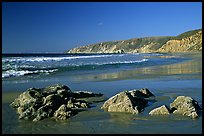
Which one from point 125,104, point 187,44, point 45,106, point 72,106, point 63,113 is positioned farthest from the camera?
point 187,44

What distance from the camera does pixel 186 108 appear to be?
23.5ft

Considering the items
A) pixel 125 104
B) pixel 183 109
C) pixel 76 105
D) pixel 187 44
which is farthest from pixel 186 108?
pixel 187 44

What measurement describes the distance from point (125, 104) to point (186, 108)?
60.9 inches

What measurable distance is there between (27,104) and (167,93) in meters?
5.21

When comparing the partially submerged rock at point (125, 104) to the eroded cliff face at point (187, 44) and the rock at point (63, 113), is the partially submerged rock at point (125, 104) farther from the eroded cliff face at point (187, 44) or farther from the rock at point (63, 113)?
the eroded cliff face at point (187, 44)

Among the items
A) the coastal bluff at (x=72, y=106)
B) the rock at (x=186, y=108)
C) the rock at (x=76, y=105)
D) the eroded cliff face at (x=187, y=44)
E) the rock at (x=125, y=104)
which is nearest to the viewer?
the rock at (x=186, y=108)

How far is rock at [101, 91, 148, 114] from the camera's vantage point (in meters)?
7.52

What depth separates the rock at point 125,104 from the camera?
296 inches

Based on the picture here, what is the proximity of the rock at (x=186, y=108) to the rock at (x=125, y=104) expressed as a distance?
91cm

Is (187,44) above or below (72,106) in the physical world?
above

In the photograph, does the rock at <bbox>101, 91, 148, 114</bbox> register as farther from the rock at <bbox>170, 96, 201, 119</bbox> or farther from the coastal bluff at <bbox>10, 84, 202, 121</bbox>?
the rock at <bbox>170, 96, 201, 119</bbox>

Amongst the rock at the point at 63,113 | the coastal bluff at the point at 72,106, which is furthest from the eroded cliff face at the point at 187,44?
the rock at the point at 63,113

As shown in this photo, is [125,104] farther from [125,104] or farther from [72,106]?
[72,106]

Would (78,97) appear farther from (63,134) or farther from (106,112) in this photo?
(63,134)
